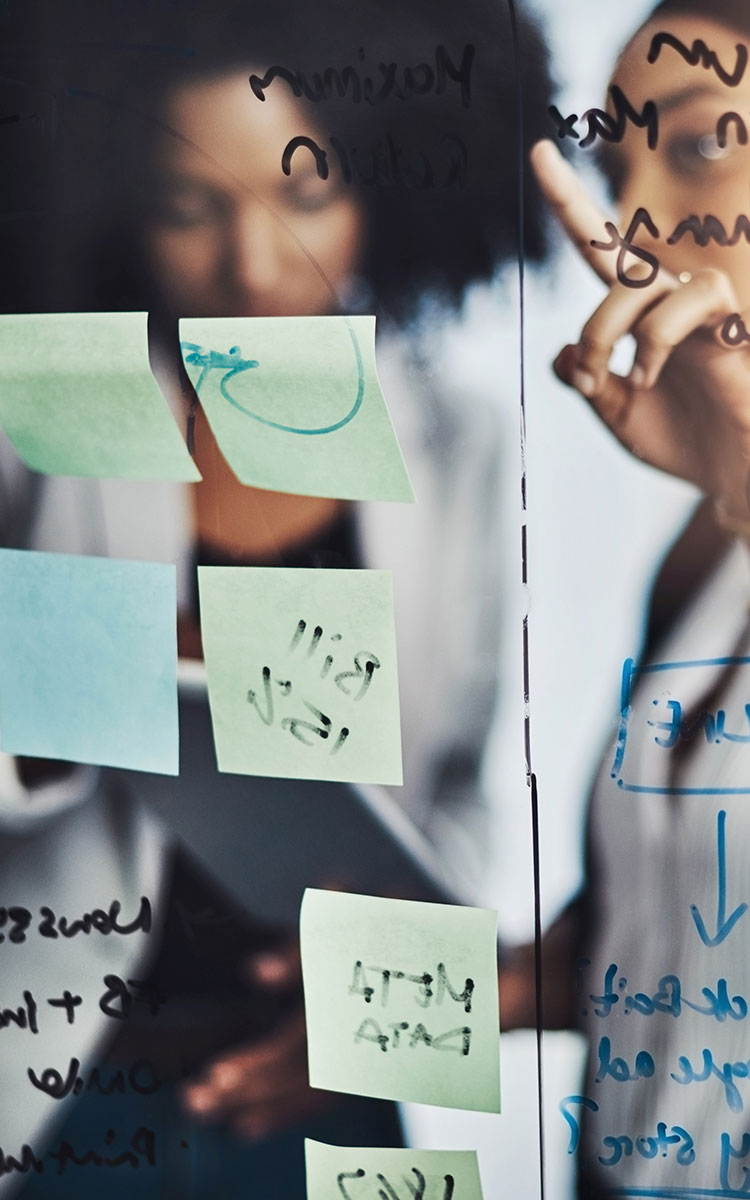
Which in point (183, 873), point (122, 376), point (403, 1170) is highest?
point (122, 376)

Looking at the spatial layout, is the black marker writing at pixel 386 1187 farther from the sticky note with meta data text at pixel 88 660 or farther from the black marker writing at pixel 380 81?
the black marker writing at pixel 380 81

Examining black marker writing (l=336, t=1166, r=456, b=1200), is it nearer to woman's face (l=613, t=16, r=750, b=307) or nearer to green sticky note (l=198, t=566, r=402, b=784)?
green sticky note (l=198, t=566, r=402, b=784)

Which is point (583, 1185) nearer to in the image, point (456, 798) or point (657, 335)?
point (456, 798)

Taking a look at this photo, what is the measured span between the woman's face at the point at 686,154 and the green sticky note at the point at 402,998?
0.45 m

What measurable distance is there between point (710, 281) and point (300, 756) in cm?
41

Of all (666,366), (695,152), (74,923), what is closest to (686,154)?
(695,152)

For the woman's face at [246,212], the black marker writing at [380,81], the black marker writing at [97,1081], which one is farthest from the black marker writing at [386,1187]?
the black marker writing at [380,81]

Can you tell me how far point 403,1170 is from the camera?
81 centimetres

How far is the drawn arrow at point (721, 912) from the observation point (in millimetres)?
724

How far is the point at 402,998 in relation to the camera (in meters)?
0.79

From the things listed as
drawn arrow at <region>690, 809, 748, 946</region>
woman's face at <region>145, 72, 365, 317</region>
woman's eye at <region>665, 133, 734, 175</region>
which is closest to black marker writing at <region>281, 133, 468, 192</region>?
woman's face at <region>145, 72, 365, 317</region>

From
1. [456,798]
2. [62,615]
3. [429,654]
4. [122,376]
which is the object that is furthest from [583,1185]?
[122,376]

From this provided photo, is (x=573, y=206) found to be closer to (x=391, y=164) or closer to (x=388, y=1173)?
(x=391, y=164)

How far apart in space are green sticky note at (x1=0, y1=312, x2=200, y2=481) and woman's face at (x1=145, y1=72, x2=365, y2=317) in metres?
0.06
